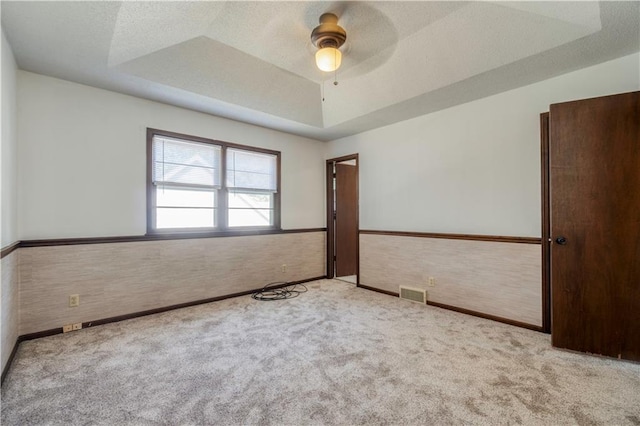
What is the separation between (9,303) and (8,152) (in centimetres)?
120

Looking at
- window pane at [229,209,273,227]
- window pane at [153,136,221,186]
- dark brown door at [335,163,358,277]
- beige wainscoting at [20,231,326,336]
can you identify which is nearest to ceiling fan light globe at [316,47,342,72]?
window pane at [153,136,221,186]

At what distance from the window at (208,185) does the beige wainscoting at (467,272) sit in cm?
181

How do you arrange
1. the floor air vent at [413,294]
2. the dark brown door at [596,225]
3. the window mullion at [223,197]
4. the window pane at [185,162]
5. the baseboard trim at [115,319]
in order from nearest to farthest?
the dark brown door at [596,225]
the baseboard trim at [115,319]
the window pane at [185,162]
the floor air vent at [413,294]
the window mullion at [223,197]

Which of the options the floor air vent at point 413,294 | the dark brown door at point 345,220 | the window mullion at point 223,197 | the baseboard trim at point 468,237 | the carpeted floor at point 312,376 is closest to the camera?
the carpeted floor at point 312,376

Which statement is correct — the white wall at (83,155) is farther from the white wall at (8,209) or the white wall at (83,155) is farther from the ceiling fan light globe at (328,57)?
the ceiling fan light globe at (328,57)

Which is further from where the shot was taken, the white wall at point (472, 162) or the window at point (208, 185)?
the window at point (208, 185)

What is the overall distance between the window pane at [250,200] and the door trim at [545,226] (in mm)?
3456

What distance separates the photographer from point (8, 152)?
2.22m

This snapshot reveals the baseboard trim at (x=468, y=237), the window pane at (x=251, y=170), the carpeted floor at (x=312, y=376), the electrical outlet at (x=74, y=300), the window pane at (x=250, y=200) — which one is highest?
the window pane at (x=251, y=170)

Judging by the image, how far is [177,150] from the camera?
351 centimetres

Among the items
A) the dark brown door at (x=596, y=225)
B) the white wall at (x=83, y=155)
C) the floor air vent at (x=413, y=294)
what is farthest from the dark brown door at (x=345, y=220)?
the dark brown door at (x=596, y=225)

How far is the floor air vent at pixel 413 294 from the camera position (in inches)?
143

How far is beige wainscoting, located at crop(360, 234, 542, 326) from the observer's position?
2.84m

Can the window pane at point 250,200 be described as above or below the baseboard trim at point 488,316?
above
